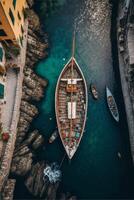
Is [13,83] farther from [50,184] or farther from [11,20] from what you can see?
[50,184]

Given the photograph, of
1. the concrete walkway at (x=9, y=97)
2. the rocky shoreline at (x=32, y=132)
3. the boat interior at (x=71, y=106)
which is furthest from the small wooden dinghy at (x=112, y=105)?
the concrete walkway at (x=9, y=97)

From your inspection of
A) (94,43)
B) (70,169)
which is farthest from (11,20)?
(70,169)

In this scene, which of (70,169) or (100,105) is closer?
(70,169)

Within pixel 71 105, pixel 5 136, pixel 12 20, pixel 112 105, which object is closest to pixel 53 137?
pixel 71 105

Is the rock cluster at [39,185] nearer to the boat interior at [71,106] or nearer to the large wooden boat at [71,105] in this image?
the large wooden boat at [71,105]

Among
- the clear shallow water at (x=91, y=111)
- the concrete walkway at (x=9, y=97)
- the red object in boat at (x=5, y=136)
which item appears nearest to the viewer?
the red object in boat at (x=5, y=136)

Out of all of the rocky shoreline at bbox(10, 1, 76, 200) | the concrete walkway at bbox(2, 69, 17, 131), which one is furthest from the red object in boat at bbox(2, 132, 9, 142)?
the rocky shoreline at bbox(10, 1, 76, 200)

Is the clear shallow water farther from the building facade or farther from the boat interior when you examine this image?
the building facade
